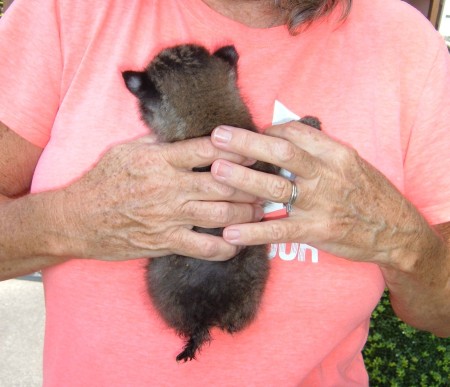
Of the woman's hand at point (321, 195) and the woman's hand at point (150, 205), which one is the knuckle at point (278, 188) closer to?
the woman's hand at point (321, 195)

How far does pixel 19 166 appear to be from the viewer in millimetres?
1731

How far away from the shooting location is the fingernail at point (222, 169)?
4.50 ft

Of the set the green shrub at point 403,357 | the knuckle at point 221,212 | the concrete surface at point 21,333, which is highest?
the knuckle at point 221,212

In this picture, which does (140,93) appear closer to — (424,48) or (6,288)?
(424,48)

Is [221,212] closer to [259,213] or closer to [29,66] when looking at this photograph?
[259,213]

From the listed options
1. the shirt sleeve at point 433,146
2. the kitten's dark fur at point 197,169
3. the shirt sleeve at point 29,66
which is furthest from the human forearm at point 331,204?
the shirt sleeve at point 29,66

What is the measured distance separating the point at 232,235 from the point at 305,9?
32.3 inches

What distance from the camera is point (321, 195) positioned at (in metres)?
1.44

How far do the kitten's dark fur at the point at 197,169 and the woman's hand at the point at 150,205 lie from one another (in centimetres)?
14

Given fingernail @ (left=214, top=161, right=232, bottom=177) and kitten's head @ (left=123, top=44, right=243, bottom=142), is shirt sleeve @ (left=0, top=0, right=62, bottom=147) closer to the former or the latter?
kitten's head @ (left=123, top=44, right=243, bottom=142)

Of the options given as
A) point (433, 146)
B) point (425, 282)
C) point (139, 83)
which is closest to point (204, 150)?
point (139, 83)

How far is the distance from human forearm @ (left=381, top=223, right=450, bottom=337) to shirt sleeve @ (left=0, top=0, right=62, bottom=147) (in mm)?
1237

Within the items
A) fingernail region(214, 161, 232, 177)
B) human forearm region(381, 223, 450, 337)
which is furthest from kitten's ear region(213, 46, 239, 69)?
human forearm region(381, 223, 450, 337)

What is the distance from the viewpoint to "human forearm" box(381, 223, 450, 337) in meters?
1.67
